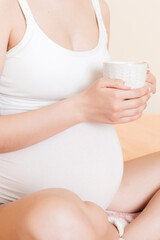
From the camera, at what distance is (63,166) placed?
1190 millimetres

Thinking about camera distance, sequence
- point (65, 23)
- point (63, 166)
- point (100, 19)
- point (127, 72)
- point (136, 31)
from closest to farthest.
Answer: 1. point (127, 72)
2. point (63, 166)
3. point (65, 23)
4. point (100, 19)
5. point (136, 31)

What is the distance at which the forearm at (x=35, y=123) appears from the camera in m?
1.12

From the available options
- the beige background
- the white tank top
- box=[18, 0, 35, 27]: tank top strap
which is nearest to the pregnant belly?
the white tank top

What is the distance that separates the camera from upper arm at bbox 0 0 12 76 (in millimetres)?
1103

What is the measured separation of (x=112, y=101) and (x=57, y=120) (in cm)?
16

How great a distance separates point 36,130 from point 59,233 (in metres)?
0.29

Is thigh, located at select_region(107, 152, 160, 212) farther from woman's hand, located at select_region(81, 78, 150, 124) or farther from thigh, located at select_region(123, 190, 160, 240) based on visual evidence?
woman's hand, located at select_region(81, 78, 150, 124)

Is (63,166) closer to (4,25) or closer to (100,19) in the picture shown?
(4,25)

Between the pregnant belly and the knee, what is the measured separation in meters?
0.18

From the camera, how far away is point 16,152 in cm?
119

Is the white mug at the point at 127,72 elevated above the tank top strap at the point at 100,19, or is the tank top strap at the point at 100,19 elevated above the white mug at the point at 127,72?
the tank top strap at the point at 100,19

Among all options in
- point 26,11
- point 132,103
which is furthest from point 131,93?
point 26,11

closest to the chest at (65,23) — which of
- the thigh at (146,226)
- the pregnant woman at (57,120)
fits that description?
the pregnant woman at (57,120)

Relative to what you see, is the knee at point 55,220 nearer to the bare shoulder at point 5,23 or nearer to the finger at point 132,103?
the finger at point 132,103
